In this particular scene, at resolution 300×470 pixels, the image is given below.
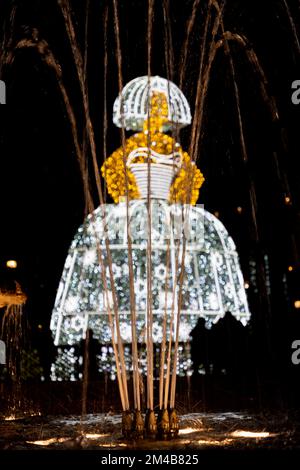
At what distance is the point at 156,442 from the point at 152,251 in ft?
24.4

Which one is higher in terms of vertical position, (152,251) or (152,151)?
(152,151)

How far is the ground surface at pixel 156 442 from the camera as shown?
614 cm

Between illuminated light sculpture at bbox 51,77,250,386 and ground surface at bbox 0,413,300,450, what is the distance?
4.71m

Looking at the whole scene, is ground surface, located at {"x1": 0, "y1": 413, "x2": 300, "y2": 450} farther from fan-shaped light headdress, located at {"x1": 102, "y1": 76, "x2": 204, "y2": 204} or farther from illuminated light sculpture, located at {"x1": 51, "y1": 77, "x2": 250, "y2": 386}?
fan-shaped light headdress, located at {"x1": 102, "y1": 76, "x2": 204, "y2": 204}

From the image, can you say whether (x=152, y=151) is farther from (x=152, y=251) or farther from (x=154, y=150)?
(x=152, y=251)

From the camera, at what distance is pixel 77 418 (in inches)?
347

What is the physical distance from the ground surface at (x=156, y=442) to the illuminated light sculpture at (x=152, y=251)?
4708 mm

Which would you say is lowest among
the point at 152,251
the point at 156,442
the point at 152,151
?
the point at 156,442

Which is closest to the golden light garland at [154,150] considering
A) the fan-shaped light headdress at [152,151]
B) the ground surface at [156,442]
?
the fan-shaped light headdress at [152,151]

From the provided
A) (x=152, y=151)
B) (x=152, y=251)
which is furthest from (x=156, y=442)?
(x=152, y=151)

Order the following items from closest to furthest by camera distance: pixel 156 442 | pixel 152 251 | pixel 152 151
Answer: pixel 156 442 → pixel 152 251 → pixel 152 151

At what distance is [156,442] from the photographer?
6.30m

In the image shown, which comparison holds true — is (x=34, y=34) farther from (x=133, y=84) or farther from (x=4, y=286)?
(x=4, y=286)
